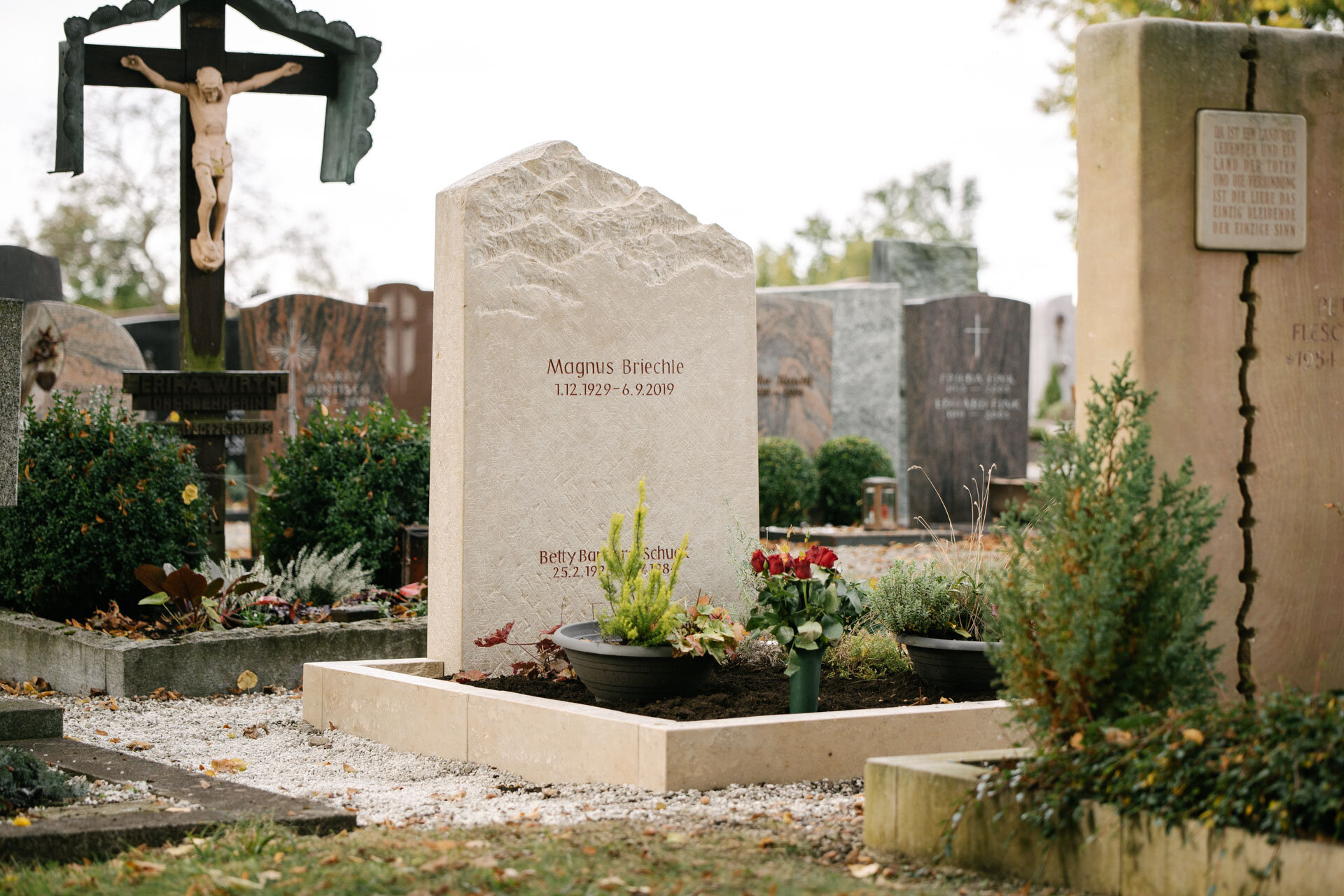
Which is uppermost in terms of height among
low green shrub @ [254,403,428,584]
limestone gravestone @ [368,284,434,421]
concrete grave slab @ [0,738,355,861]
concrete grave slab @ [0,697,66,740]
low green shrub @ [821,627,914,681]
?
limestone gravestone @ [368,284,434,421]

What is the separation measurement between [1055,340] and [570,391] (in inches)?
1125

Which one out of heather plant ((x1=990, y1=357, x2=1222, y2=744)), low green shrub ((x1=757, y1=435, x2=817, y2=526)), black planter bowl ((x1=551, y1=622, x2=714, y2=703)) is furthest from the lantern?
heather plant ((x1=990, y1=357, x2=1222, y2=744))

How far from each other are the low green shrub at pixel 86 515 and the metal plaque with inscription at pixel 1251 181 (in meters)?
5.89

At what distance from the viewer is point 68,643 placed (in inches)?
275

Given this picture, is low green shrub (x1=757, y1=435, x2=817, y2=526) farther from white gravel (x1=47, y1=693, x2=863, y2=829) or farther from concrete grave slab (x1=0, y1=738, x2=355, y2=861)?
concrete grave slab (x1=0, y1=738, x2=355, y2=861)

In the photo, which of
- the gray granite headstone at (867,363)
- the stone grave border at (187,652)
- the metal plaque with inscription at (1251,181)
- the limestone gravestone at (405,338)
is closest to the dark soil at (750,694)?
the stone grave border at (187,652)

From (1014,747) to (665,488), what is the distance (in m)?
3.10

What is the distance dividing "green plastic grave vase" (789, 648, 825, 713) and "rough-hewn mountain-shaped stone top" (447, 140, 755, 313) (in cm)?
216

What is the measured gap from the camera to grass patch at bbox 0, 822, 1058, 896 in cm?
313

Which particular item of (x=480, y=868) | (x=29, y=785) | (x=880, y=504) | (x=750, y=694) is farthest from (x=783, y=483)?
(x=480, y=868)

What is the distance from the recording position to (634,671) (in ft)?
17.2

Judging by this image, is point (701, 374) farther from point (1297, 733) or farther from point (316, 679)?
point (1297, 733)

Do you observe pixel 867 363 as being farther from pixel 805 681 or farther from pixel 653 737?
pixel 653 737

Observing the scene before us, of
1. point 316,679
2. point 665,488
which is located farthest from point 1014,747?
point 316,679
